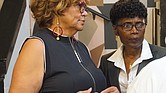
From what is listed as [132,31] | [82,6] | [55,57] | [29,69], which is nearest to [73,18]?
[82,6]

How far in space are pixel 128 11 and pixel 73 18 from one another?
0.57 m

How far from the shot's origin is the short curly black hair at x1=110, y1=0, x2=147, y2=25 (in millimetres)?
2123

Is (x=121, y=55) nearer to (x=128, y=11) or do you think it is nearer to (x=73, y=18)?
(x=128, y=11)

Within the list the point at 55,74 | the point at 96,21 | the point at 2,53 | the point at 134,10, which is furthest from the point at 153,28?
the point at 55,74

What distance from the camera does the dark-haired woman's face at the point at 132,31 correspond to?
2090mm

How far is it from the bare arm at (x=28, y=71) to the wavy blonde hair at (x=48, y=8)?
0.19 metres

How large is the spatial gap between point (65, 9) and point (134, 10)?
0.64 metres

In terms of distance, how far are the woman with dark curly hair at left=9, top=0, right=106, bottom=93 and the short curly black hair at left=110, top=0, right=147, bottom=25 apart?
47cm

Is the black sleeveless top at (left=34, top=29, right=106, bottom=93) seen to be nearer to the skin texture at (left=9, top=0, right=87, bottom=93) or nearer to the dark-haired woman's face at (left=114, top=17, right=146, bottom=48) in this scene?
the skin texture at (left=9, top=0, right=87, bottom=93)

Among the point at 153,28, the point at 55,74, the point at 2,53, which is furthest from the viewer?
the point at 153,28

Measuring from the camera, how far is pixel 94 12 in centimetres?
367

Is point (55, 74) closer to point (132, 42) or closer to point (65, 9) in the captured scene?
point (65, 9)

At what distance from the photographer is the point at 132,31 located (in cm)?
209

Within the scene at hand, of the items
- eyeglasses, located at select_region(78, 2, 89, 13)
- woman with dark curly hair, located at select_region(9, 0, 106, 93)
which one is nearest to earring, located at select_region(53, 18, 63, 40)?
woman with dark curly hair, located at select_region(9, 0, 106, 93)
